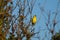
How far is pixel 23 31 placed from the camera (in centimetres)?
187

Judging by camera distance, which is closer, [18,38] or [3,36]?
[18,38]

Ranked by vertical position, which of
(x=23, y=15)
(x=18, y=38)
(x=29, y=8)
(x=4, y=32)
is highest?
(x=29, y=8)

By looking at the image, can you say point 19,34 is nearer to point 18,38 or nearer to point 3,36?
point 18,38

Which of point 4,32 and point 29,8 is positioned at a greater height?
point 29,8

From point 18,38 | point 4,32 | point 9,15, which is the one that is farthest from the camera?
point 9,15

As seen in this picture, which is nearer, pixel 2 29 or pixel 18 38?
pixel 18 38

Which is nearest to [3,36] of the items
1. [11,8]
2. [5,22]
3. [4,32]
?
[4,32]

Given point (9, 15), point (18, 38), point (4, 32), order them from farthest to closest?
point (9, 15)
point (4, 32)
point (18, 38)

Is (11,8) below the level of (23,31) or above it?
above

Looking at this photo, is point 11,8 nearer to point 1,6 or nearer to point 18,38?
point 1,6

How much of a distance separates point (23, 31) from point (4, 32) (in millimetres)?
224

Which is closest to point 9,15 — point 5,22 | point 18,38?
point 5,22

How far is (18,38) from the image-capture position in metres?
1.86

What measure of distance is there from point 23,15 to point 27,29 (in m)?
0.20
